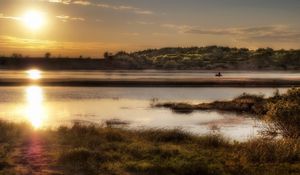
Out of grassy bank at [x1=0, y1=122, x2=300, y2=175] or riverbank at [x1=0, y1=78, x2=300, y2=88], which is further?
riverbank at [x1=0, y1=78, x2=300, y2=88]

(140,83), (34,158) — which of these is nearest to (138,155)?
(34,158)

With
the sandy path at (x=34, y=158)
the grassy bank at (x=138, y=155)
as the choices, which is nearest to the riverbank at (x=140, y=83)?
the grassy bank at (x=138, y=155)

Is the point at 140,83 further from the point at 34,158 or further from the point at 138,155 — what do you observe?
the point at 34,158

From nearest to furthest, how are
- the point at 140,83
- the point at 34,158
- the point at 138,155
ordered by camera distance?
the point at 34,158
the point at 138,155
the point at 140,83

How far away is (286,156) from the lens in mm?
21703

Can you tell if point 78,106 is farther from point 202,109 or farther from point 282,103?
point 282,103

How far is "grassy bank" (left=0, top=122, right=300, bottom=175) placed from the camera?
19641 millimetres

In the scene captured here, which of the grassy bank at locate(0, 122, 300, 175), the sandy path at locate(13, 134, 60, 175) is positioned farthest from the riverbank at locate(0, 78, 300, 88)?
the sandy path at locate(13, 134, 60, 175)

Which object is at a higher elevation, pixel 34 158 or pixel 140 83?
pixel 34 158

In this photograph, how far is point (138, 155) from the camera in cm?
2223

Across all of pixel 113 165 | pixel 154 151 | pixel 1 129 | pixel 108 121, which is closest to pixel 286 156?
pixel 154 151

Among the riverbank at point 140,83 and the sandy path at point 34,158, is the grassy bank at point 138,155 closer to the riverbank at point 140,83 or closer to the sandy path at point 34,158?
the sandy path at point 34,158

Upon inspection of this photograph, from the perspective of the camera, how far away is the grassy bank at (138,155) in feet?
64.4

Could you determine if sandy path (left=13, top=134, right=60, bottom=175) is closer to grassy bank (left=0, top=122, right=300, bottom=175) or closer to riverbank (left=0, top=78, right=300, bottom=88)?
grassy bank (left=0, top=122, right=300, bottom=175)
